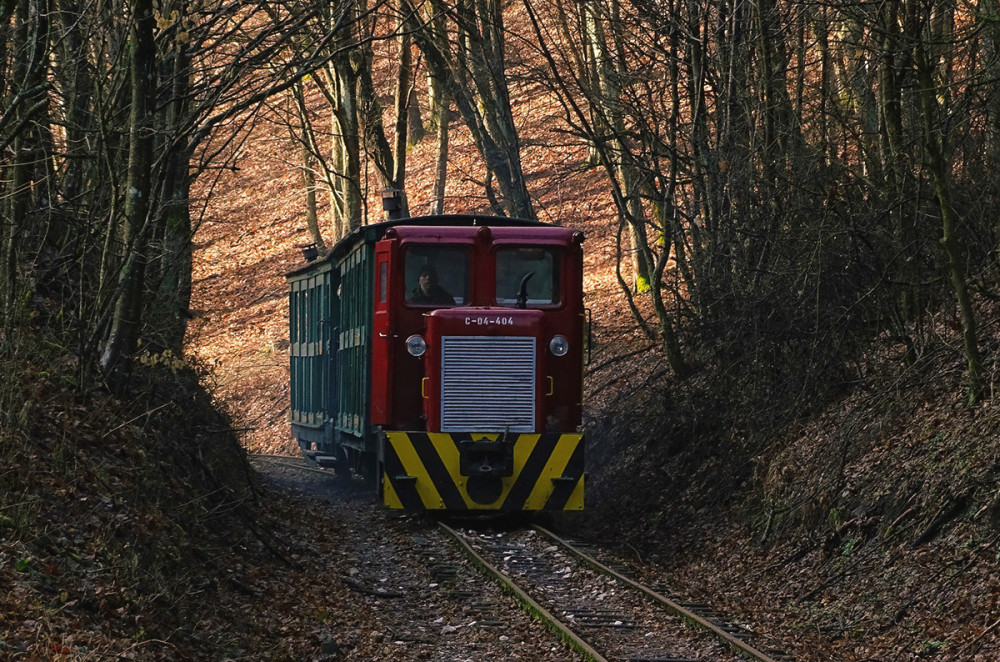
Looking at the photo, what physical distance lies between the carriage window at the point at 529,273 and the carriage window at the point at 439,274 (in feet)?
1.28

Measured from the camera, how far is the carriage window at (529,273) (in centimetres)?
1443

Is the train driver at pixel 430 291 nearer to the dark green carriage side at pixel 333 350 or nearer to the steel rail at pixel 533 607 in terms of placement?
the dark green carriage side at pixel 333 350

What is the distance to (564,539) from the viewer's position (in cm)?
1354

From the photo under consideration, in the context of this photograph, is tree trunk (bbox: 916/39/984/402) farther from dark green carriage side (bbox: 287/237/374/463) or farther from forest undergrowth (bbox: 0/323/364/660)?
dark green carriage side (bbox: 287/237/374/463)

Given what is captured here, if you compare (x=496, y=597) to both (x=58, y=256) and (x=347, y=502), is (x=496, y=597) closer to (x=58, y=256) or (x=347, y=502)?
(x=58, y=256)

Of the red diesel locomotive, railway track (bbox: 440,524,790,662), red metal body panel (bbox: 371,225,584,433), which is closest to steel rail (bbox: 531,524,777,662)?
railway track (bbox: 440,524,790,662)

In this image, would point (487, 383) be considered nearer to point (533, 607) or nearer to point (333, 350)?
point (533, 607)

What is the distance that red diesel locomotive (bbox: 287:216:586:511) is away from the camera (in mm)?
13859

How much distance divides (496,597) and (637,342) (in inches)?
444

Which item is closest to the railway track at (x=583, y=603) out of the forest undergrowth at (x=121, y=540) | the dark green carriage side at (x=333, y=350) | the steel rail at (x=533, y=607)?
the steel rail at (x=533, y=607)

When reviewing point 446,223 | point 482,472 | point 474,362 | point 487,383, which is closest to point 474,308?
point 474,362

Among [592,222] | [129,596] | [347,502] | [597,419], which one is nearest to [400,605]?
[129,596]

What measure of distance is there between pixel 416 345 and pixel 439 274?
901 millimetres

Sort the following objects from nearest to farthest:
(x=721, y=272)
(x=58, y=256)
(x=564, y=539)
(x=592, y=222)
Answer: (x=58, y=256) → (x=564, y=539) → (x=721, y=272) → (x=592, y=222)
